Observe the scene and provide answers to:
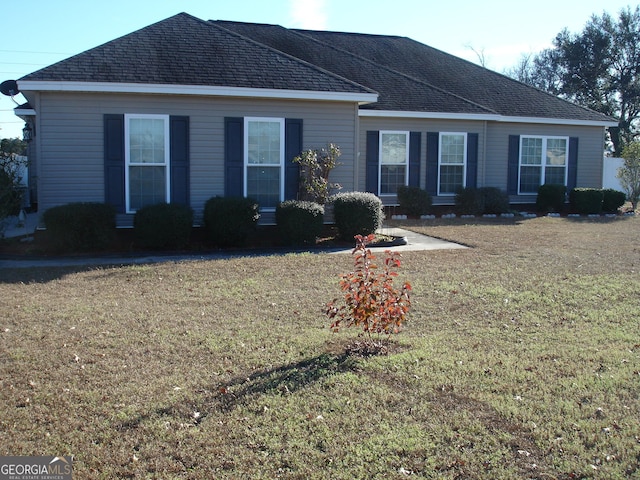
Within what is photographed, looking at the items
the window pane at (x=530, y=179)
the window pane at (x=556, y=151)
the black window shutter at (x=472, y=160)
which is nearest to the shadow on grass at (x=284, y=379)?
the black window shutter at (x=472, y=160)

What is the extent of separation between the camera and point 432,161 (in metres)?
19.4

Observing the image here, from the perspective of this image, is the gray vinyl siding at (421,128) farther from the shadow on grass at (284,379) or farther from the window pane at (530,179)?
the shadow on grass at (284,379)

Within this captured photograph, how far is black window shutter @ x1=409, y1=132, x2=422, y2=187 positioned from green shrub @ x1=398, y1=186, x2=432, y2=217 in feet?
2.37

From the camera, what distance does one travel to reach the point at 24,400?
4859 mm

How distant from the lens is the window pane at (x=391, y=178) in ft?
62.4

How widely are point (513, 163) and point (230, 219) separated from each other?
11828mm

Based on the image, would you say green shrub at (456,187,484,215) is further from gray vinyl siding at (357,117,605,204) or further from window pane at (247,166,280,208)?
window pane at (247,166,280,208)

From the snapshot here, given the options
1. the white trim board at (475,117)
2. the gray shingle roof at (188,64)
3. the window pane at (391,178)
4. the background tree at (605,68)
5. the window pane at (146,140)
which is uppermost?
the background tree at (605,68)

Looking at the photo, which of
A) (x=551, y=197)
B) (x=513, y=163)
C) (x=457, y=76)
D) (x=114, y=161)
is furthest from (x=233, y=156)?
(x=457, y=76)

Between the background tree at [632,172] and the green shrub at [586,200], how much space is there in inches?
110

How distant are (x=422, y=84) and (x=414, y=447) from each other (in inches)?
686

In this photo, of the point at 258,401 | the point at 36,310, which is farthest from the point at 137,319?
the point at 258,401

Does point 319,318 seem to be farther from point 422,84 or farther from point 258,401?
point 422,84

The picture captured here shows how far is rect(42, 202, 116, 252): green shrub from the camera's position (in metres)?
11.7
